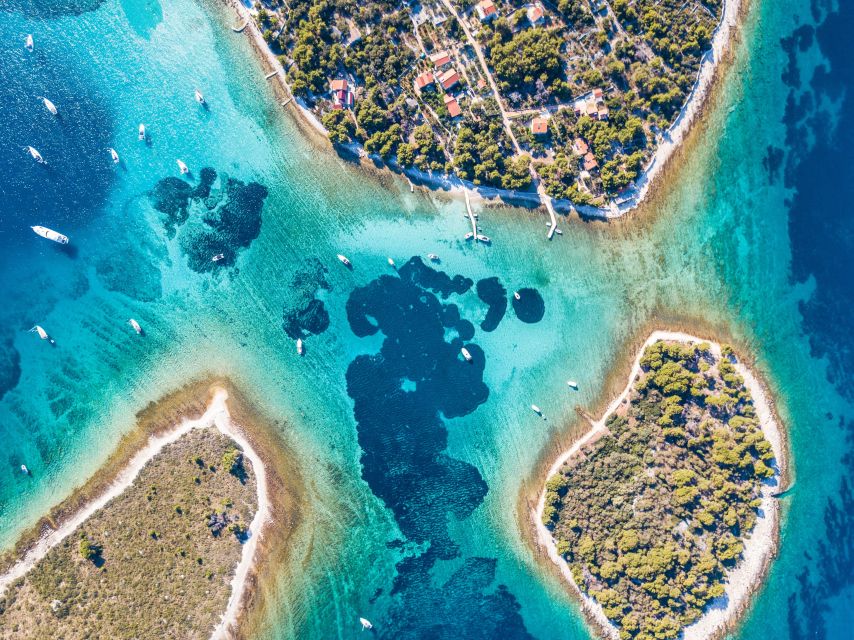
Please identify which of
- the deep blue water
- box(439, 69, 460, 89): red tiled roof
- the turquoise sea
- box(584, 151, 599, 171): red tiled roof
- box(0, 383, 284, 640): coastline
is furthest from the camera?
the deep blue water

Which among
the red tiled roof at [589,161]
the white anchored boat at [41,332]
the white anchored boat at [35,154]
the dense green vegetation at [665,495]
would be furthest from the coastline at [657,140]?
the white anchored boat at [41,332]

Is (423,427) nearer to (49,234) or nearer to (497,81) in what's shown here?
(497,81)

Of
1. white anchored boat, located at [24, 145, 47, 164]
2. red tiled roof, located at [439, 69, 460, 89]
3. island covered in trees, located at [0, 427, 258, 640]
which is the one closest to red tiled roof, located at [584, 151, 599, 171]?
red tiled roof, located at [439, 69, 460, 89]

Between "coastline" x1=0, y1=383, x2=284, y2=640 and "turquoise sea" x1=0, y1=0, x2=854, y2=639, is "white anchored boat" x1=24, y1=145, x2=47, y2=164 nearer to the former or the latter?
"turquoise sea" x1=0, y1=0, x2=854, y2=639

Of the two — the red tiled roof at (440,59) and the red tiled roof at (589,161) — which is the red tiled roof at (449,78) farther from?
the red tiled roof at (589,161)

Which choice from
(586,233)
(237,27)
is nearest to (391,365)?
(586,233)
